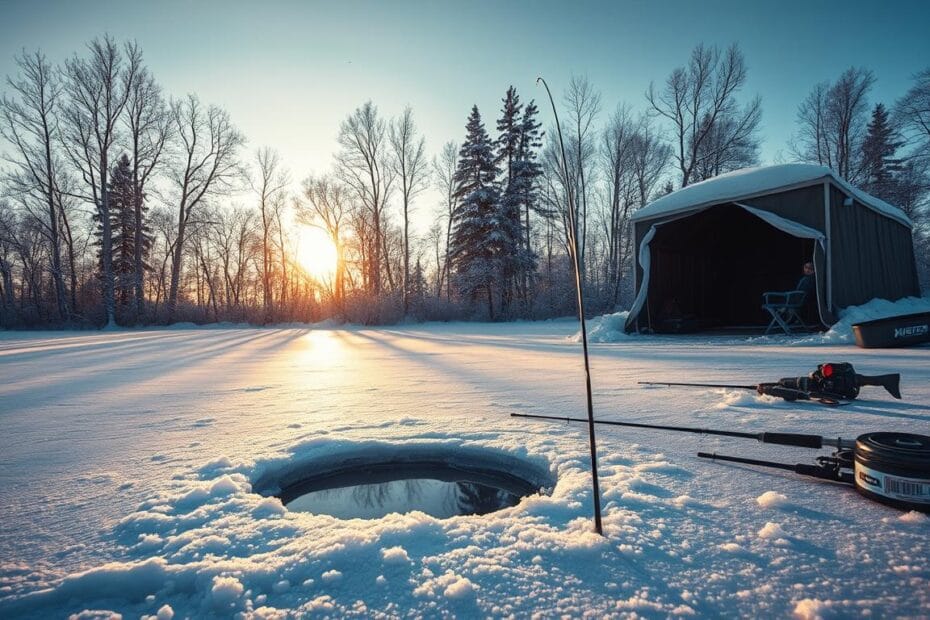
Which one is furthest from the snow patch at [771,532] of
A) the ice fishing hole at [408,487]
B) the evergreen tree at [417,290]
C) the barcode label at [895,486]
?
the evergreen tree at [417,290]

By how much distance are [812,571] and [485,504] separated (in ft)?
3.67

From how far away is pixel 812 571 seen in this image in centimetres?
99

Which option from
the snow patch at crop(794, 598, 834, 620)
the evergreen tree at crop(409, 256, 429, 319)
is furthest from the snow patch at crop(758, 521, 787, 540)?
the evergreen tree at crop(409, 256, 429, 319)

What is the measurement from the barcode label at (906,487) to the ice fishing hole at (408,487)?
1.17m

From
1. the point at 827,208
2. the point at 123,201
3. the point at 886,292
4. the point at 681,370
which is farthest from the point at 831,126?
the point at 123,201

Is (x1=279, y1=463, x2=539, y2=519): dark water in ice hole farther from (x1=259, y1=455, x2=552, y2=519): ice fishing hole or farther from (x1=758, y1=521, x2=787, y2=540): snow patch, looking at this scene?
(x1=758, y1=521, x2=787, y2=540): snow patch

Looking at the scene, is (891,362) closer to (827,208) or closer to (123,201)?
(827,208)

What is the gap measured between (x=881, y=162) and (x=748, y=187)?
20547mm

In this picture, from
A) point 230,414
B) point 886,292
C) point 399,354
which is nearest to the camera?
point 230,414

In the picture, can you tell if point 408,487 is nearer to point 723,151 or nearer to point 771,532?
point 771,532

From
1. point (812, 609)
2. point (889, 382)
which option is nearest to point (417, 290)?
point (889, 382)

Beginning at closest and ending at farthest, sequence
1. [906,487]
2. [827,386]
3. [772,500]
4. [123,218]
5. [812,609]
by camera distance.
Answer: [812,609] → [906,487] → [772,500] → [827,386] → [123,218]

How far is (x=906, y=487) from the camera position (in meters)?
1.21

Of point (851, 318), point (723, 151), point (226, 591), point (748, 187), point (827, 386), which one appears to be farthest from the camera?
point (723, 151)
